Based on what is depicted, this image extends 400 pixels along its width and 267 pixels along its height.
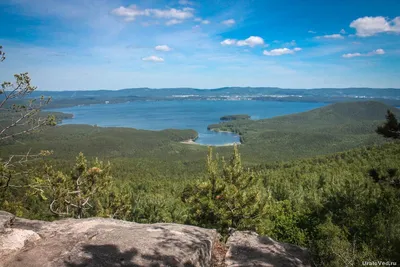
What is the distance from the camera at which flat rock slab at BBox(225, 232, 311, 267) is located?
9.30 metres

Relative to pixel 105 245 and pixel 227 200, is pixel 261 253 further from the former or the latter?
pixel 227 200

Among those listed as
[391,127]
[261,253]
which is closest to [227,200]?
[261,253]

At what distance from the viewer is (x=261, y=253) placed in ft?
32.3

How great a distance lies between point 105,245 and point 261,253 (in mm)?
5633

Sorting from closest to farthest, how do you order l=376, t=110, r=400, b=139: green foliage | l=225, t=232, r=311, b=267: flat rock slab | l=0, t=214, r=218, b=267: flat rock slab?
l=0, t=214, r=218, b=267: flat rock slab → l=225, t=232, r=311, b=267: flat rock slab → l=376, t=110, r=400, b=139: green foliage

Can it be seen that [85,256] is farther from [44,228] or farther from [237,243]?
[237,243]

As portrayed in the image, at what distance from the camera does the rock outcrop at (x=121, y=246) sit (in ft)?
26.6

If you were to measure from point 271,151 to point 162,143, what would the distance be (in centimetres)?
7740

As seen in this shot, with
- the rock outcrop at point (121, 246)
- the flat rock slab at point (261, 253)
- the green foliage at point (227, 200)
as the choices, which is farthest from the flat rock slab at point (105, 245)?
the green foliage at point (227, 200)

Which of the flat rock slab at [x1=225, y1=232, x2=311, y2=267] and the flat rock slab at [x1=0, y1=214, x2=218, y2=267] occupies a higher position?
the flat rock slab at [x1=0, y1=214, x2=218, y2=267]

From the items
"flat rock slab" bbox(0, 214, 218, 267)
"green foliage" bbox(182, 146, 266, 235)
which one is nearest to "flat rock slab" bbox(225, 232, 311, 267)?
"flat rock slab" bbox(0, 214, 218, 267)

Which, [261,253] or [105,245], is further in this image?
[261,253]

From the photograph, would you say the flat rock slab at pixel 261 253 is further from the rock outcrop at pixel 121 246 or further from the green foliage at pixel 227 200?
the green foliage at pixel 227 200

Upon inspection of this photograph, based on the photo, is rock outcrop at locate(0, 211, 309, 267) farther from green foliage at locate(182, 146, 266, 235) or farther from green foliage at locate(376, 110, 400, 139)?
green foliage at locate(376, 110, 400, 139)
